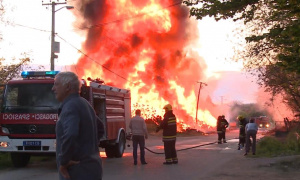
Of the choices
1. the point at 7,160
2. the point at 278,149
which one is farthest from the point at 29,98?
the point at 278,149

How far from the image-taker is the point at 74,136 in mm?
3744

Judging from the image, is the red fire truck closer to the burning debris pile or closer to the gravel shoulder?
the gravel shoulder

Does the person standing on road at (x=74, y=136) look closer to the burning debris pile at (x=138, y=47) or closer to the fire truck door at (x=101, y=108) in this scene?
the fire truck door at (x=101, y=108)

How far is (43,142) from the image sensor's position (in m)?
11.4

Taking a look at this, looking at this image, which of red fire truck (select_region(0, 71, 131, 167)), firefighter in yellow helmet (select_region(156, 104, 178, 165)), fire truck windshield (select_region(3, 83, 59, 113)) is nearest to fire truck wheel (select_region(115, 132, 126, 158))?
firefighter in yellow helmet (select_region(156, 104, 178, 165))

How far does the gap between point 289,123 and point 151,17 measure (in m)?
15.8

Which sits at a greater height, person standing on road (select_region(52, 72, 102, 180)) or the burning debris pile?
the burning debris pile

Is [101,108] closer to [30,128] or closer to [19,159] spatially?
[30,128]

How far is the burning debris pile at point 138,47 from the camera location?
36.8 m

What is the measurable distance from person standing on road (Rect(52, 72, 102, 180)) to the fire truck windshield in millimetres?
7770

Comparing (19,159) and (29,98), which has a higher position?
(29,98)

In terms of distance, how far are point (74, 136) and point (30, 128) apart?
27.1ft

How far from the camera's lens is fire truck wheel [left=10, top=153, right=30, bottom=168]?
12289 mm

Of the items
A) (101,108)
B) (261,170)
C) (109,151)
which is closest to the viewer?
(261,170)
